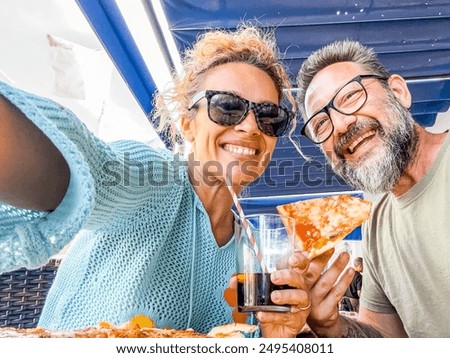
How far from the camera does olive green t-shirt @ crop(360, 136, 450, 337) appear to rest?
32.7 inches

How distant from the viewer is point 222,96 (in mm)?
794

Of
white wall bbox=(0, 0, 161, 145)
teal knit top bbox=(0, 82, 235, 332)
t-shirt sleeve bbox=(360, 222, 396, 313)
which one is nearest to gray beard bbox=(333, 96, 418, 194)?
t-shirt sleeve bbox=(360, 222, 396, 313)

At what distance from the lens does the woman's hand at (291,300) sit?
57 centimetres

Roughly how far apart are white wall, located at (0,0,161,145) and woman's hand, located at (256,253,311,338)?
64 cm

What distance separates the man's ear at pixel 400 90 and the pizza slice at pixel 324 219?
0.25 m

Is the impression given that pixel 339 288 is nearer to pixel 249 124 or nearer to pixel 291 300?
pixel 291 300

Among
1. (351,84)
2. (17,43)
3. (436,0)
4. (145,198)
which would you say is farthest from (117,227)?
(436,0)

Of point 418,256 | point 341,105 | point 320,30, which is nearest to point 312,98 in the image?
point 341,105

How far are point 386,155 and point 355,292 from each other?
0.37 meters

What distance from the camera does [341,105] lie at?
920mm

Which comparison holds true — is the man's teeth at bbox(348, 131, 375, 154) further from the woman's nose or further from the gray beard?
the woman's nose

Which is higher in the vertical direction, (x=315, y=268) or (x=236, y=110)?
(x=236, y=110)

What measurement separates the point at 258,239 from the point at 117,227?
21 centimetres

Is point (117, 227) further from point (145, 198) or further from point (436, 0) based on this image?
point (436, 0)
